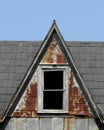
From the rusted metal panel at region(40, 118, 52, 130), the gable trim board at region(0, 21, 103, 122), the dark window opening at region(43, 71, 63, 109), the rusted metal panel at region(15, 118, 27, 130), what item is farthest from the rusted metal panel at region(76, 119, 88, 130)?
the rusted metal panel at region(15, 118, 27, 130)

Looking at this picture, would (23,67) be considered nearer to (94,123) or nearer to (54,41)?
(54,41)

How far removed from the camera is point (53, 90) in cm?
2342

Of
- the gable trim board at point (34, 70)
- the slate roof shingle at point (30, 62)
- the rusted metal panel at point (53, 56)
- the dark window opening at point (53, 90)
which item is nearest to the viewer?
the gable trim board at point (34, 70)

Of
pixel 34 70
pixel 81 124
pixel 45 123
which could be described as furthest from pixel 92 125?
pixel 34 70

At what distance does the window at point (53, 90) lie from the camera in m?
23.3

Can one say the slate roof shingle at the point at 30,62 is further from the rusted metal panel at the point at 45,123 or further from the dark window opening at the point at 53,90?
the rusted metal panel at the point at 45,123

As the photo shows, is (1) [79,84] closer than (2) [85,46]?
Yes

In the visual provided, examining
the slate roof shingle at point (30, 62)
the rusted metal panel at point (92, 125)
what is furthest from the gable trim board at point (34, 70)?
the slate roof shingle at point (30, 62)

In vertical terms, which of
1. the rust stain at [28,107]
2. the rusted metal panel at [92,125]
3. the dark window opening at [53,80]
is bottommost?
the rusted metal panel at [92,125]

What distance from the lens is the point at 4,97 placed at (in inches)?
942

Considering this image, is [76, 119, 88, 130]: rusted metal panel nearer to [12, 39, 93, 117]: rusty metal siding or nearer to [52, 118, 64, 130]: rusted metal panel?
[12, 39, 93, 117]: rusty metal siding

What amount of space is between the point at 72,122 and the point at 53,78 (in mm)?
1688

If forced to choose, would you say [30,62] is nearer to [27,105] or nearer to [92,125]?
[27,105]

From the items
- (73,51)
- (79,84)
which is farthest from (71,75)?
(73,51)
